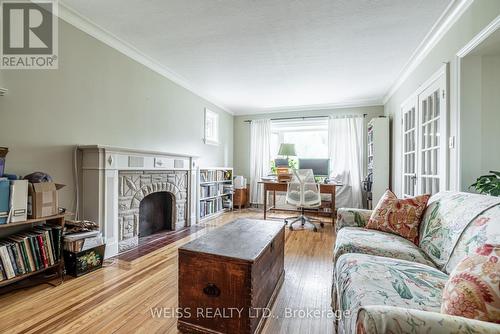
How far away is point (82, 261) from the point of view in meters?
2.03

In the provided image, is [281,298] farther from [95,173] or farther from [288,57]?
[288,57]

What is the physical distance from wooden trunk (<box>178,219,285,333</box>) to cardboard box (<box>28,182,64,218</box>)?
4.26 ft

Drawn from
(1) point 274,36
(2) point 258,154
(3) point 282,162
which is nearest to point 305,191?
(3) point 282,162

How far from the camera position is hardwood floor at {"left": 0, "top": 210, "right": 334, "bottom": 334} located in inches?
55.2

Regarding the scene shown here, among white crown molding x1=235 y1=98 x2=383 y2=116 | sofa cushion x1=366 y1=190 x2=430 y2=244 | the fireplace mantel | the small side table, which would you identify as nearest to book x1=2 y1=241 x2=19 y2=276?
the fireplace mantel

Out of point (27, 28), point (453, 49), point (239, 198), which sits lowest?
point (239, 198)

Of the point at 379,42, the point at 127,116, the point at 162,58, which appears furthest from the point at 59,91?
the point at 379,42

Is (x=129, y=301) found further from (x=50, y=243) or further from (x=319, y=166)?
(x=319, y=166)

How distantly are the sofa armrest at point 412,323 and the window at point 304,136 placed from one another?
4809mm

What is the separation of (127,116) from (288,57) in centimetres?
214

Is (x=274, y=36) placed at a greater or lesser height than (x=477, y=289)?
greater

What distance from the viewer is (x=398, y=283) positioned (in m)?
1.06

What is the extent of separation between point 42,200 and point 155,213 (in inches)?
65.4

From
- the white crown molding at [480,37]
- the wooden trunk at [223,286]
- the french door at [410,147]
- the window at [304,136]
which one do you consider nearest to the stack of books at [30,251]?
the wooden trunk at [223,286]
